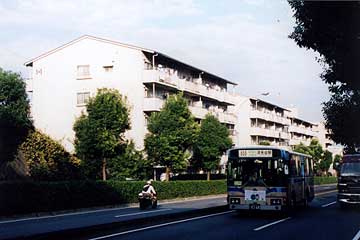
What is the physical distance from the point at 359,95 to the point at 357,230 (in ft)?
15.9

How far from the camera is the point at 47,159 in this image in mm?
44250

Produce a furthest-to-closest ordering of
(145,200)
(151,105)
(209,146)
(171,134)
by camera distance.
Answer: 1. (209,146)
2. (151,105)
3. (171,134)
4. (145,200)

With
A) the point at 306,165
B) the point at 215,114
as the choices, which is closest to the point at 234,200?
the point at 306,165

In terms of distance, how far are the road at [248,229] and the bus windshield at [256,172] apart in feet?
4.70

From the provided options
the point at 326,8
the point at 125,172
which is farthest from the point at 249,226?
the point at 125,172

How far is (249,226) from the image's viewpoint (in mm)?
17984

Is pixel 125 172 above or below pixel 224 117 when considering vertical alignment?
below

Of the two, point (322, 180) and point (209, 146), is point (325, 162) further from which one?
point (209, 146)

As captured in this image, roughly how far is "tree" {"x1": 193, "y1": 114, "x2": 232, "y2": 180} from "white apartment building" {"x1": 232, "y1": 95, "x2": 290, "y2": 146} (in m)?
24.3

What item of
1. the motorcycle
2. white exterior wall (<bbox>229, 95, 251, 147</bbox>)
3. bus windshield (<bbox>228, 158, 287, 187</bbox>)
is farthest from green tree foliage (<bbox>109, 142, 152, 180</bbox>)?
white exterior wall (<bbox>229, 95, 251, 147</bbox>)

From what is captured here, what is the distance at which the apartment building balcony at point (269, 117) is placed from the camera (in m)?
87.9

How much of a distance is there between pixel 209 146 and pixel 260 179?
35.2 meters

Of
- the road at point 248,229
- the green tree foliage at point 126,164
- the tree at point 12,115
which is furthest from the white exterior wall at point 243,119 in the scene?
the road at point 248,229

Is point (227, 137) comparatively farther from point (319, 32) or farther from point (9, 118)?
point (319, 32)
